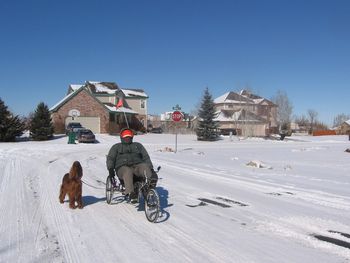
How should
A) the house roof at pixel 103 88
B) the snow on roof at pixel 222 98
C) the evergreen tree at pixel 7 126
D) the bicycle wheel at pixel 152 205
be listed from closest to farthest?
1. the bicycle wheel at pixel 152 205
2. the evergreen tree at pixel 7 126
3. the house roof at pixel 103 88
4. the snow on roof at pixel 222 98

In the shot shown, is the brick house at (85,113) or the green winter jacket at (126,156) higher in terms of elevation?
the brick house at (85,113)

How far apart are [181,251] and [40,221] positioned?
120 inches

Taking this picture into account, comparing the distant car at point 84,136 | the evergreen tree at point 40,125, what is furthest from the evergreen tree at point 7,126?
the distant car at point 84,136

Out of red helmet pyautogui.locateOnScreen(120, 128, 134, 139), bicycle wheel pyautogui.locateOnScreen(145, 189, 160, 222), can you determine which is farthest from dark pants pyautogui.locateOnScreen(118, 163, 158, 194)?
red helmet pyautogui.locateOnScreen(120, 128, 134, 139)

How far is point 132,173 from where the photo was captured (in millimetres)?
8070

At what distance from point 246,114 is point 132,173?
59539mm

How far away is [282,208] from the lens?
8.47 metres

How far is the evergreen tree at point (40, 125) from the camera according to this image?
41.1 metres

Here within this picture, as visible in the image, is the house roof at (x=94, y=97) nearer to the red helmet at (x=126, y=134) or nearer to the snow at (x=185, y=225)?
the snow at (x=185, y=225)

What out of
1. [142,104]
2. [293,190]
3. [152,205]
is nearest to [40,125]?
[142,104]

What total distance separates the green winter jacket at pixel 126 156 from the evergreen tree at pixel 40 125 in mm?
34743

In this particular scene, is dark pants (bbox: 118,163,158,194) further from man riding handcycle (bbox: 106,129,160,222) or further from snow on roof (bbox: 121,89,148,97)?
snow on roof (bbox: 121,89,148,97)

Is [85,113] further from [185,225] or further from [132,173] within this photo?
[185,225]

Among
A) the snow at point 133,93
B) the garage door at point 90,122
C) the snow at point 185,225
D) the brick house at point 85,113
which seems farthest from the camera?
the snow at point 133,93
